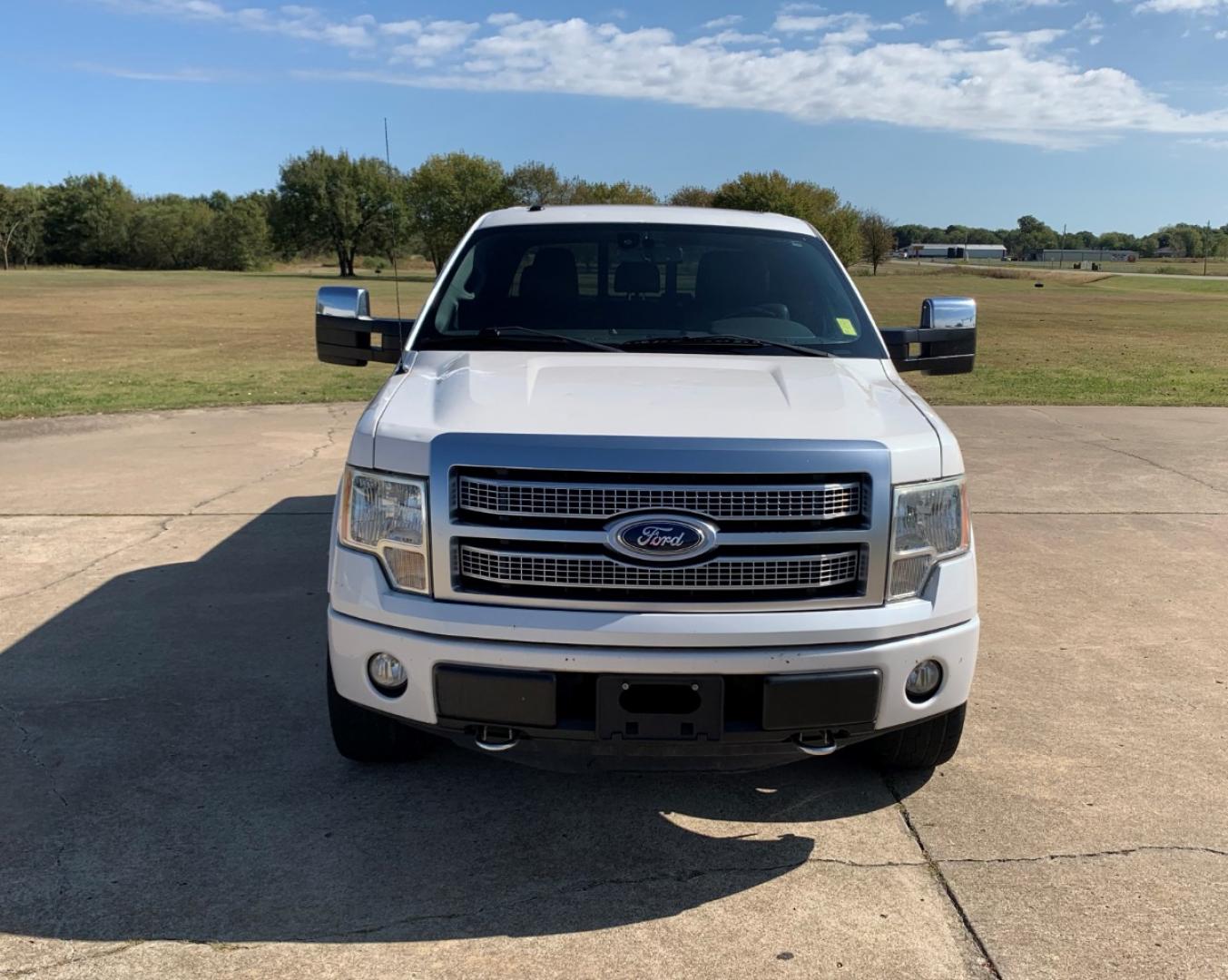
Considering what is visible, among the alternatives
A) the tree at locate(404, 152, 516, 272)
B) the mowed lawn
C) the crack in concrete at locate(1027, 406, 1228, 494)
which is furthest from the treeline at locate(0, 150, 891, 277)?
the crack in concrete at locate(1027, 406, 1228, 494)

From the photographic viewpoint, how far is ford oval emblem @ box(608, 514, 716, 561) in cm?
282

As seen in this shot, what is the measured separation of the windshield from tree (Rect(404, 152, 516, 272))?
7503 centimetres

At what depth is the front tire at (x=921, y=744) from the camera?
134 inches

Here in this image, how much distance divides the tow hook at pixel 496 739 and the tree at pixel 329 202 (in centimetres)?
8747

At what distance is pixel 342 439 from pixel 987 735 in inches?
284

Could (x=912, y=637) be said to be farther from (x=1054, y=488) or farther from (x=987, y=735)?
(x=1054, y=488)

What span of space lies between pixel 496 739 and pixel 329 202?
92.4m

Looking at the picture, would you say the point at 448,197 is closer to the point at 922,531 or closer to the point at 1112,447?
the point at 1112,447

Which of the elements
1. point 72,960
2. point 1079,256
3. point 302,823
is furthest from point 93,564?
point 1079,256

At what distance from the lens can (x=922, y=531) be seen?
3.01 m

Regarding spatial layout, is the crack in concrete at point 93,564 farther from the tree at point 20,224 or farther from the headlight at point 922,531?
the tree at point 20,224

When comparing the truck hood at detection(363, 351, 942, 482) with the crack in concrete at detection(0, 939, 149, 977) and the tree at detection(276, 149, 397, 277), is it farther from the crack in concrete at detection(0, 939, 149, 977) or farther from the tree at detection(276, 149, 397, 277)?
the tree at detection(276, 149, 397, 277)

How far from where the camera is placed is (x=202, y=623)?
5031 millimetres

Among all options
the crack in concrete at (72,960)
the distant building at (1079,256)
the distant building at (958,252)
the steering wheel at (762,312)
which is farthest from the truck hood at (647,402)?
the distant building at (958,252)
